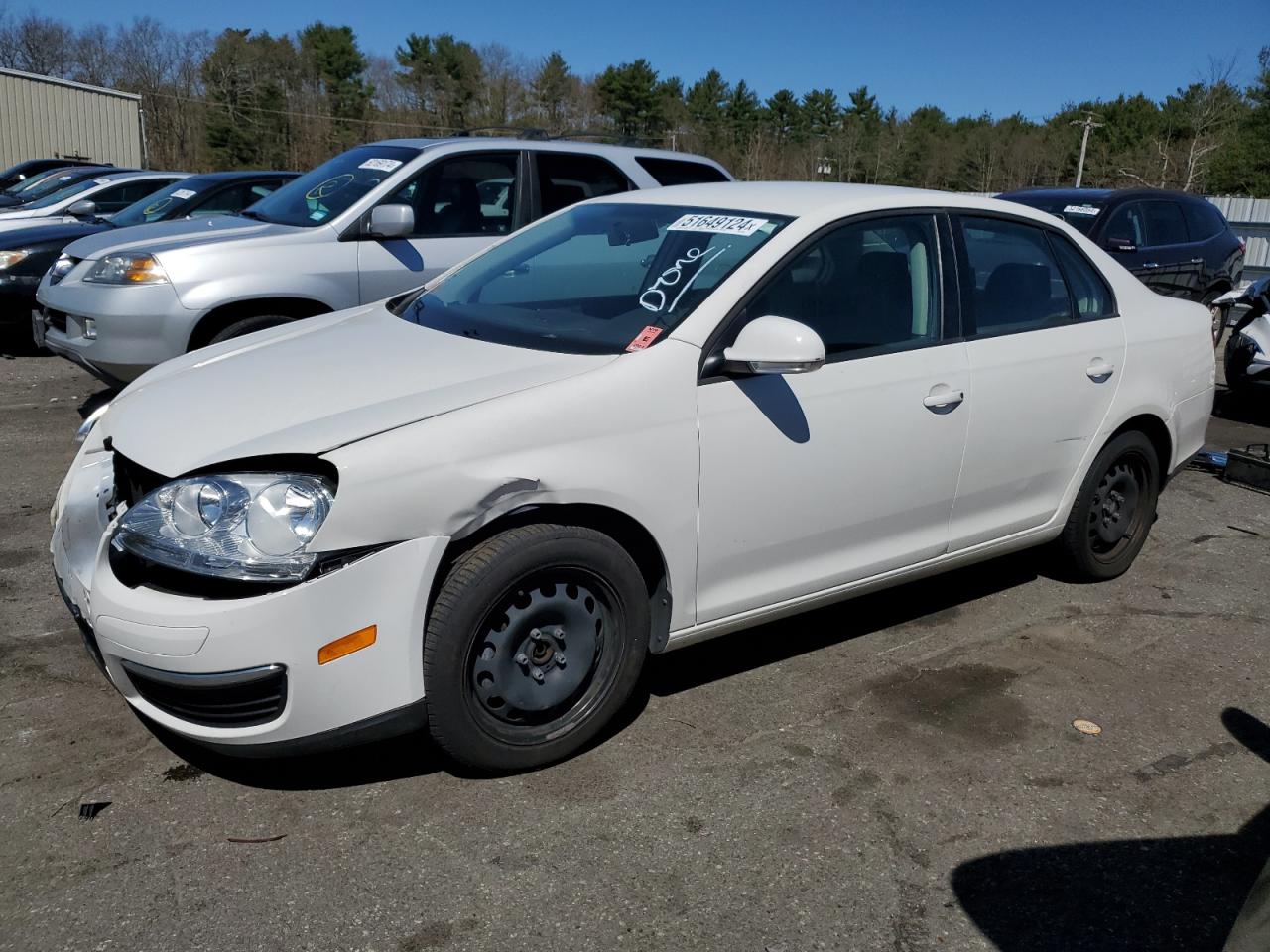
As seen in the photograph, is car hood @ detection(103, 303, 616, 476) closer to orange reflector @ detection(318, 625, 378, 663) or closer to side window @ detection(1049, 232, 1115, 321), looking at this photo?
orange reflector @ detection(318, 625, 378, 663)

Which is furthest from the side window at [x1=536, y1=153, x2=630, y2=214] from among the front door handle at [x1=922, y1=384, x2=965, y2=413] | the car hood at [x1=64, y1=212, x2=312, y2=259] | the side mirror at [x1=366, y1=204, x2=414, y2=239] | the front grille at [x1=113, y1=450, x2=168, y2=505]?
the front grille at [x1=113, y1=450, x2=168, y2=505]

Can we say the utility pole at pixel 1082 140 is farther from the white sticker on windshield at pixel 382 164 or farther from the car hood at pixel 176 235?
the car hood at pixel 176 235

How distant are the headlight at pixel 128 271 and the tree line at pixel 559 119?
104 ft

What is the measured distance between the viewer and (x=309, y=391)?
3.22m

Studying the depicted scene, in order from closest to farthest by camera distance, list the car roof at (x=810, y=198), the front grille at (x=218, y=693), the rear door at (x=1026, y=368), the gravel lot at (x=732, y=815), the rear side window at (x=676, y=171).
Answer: the gravel lot at (x=732, y=815) < the front grille at (x=218, y=693) < the car roof at (x=810, y=198) < the rear door at (x=1026, y=368) < the rear side window at (x=676, y=171)

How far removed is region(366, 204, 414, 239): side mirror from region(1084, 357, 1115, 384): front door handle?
3.77m

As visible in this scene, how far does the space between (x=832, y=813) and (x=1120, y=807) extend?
33.6 inches

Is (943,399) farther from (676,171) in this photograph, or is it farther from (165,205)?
(165,205)

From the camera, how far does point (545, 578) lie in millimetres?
3102

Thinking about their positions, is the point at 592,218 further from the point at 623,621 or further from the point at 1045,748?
the point at 1045,748

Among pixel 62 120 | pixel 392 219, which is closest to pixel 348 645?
pixel 392 219

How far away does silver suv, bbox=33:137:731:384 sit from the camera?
20.4ft

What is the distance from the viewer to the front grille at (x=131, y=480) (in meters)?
3.06

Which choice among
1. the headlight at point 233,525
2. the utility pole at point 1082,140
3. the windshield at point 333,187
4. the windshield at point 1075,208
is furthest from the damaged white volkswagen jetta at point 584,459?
the utility pole at point 1082,140
